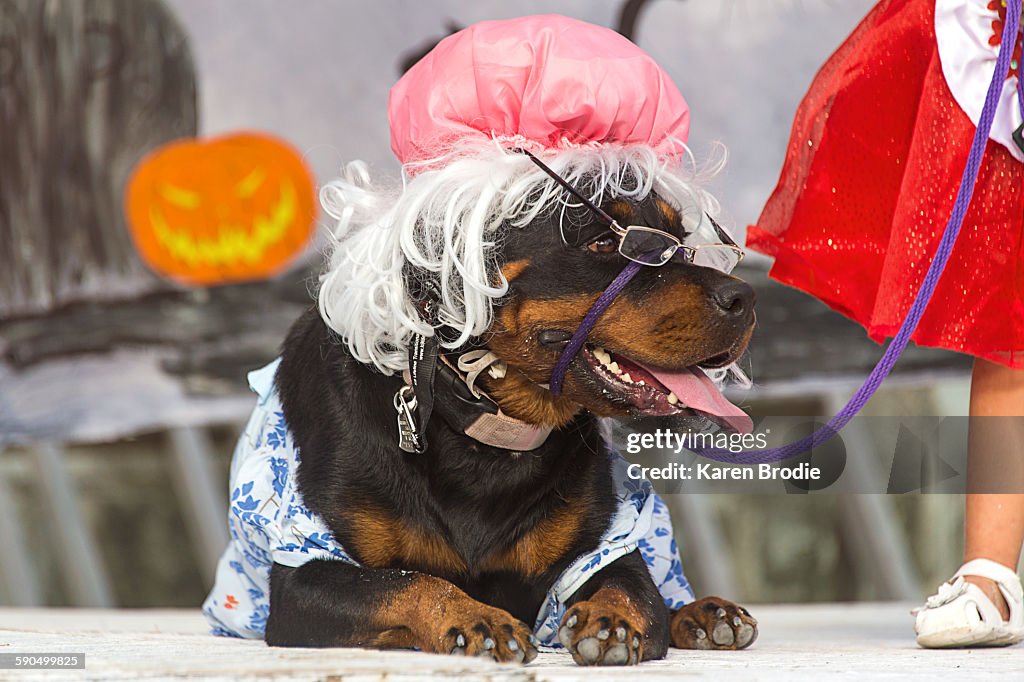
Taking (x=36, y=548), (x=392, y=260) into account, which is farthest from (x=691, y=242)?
(x=36, y=548)

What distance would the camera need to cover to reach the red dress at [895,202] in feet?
7.20

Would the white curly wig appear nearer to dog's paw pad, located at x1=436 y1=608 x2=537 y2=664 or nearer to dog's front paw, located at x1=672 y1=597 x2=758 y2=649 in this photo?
dog's paw pad, located at x1=436 y1=608 x2=537 y2=664

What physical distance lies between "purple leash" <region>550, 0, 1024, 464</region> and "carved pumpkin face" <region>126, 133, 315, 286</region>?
8.68ft

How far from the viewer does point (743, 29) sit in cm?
398

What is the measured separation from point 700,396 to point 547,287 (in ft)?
0.99

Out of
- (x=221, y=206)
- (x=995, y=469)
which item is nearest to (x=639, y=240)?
(x=995, y=469)

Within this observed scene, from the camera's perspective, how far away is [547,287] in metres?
1.94

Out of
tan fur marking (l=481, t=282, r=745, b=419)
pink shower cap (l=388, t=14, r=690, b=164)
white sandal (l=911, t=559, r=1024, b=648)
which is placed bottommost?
white sandal (l=911, t=559, r=1024, b=648)

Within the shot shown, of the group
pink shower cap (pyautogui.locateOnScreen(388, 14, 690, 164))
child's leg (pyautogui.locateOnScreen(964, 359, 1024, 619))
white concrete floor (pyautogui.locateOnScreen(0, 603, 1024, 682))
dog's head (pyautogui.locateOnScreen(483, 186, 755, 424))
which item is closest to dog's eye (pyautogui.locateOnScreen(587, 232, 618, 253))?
dog's head (pyautogui.locateOnScreen(483, 186, 755, 424))

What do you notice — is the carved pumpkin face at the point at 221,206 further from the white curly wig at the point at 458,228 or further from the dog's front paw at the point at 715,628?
the dog's front paw at the point at 715,628

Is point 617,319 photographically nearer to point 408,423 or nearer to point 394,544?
point 408,423

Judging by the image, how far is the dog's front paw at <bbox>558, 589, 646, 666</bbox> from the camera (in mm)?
1725

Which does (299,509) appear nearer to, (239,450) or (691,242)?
(239,450)

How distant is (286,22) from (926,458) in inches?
116
